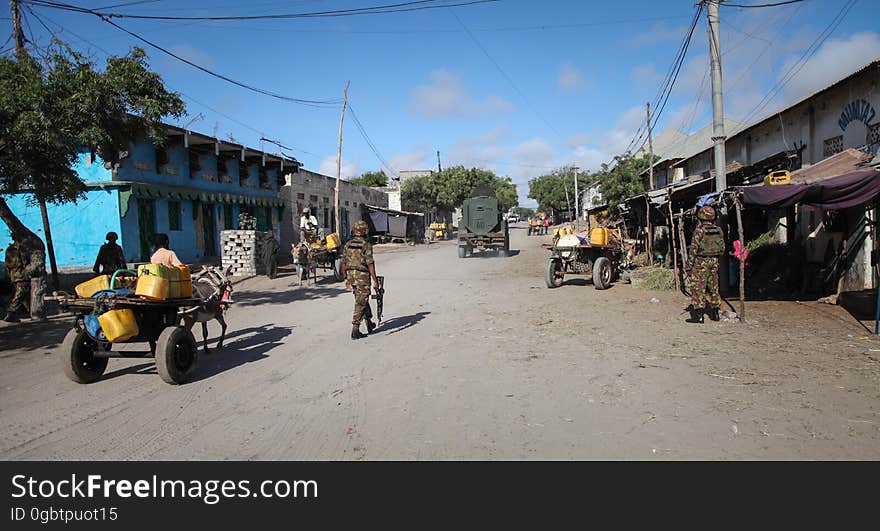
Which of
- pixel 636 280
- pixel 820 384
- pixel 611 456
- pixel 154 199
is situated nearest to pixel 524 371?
pixel 611 456

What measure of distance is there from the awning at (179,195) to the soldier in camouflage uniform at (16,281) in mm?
7769

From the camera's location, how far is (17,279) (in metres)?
10.8

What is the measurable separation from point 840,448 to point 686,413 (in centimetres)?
113

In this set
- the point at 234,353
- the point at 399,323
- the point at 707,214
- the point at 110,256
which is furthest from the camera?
the point at 399,323

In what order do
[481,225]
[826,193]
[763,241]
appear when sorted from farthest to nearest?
1. [481,225]
2. [763,241]
3. [826,193]

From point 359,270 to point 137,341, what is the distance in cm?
337

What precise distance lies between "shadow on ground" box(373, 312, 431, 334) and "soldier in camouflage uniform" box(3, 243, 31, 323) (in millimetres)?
7216

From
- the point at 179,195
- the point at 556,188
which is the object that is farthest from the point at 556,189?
the point at 179,195

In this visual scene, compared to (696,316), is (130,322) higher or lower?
higher

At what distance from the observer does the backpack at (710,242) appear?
9180 millimetres

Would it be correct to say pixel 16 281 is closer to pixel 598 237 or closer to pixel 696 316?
pixel 696 316
